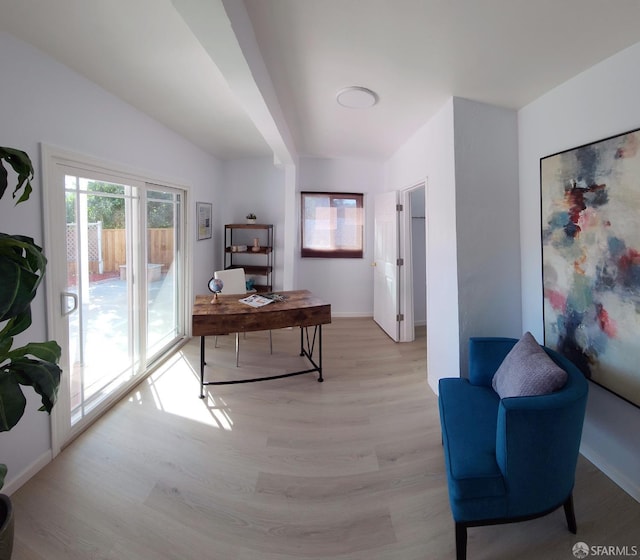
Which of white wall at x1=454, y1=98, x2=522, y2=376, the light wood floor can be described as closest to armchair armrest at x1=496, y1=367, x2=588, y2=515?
the light wood floor

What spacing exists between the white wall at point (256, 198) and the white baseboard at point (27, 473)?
10.6 ft

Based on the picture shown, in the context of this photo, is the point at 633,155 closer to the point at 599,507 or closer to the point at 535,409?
the point at 535,409

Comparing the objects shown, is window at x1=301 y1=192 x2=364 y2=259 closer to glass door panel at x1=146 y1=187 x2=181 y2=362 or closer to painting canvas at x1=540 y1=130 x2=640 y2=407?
glass door panel at x1=146 y1=187 x2=181 y2=362

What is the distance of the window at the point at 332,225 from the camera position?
15.4ft

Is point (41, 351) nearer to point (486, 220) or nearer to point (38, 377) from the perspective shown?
point (38, 377)

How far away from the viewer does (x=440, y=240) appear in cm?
262

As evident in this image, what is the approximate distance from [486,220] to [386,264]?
6.10ft

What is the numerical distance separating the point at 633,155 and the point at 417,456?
2047 mm

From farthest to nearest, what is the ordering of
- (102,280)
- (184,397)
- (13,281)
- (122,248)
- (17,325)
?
(122,248)
(184,397)
(102,280)
(17,325)
(13,281)

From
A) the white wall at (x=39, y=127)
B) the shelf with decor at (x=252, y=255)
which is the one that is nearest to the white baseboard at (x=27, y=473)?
the white wall at (x=39, y=127)

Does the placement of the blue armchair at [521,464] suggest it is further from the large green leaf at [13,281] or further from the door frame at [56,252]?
the door frame at [56,252]

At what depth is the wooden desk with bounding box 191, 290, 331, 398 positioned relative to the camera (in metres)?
2.53

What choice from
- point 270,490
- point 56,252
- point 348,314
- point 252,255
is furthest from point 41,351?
point 348,314

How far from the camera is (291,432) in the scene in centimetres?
218
